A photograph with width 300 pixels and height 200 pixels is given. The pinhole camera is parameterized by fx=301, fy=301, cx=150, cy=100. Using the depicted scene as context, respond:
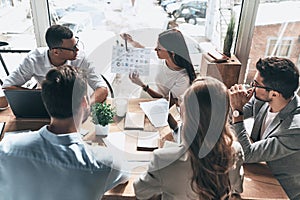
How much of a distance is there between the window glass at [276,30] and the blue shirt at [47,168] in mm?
1771

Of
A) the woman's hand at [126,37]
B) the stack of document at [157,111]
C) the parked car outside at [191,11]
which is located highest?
the parked car outside at [191,11]

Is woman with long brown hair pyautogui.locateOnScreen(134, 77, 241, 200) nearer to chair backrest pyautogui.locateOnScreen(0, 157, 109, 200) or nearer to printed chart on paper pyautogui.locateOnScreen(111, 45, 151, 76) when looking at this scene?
chair backrest pyautogui.locateOnScreen(0, 157, 109, 200)

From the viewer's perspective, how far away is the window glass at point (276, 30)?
231 centimetres

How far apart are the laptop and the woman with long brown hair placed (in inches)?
31.8

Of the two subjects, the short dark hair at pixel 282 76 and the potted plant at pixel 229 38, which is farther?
the potted plant at pixel 229 38

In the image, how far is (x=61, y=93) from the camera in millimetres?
1130

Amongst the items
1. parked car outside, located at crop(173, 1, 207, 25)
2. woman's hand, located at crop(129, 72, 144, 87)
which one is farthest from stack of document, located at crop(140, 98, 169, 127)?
parked car outside, located at crop(173, 1, 207, 25)

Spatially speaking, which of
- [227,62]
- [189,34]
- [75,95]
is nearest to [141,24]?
[189,34]

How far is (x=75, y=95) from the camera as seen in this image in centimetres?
117

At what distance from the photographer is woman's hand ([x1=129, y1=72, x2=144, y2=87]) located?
187 centimetres

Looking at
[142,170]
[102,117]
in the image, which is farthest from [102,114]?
[142,170]

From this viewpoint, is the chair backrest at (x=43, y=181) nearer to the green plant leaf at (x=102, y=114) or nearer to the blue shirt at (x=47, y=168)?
the blue shirt at (x=47, y=168)

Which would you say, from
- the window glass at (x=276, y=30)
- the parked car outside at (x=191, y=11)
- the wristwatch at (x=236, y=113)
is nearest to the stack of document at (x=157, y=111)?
the wristwatch at (x=236, y=113)

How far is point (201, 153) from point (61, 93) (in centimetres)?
57
